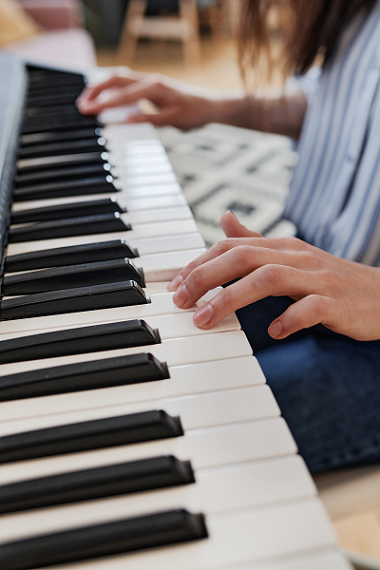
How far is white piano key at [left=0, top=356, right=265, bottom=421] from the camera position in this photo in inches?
16.8

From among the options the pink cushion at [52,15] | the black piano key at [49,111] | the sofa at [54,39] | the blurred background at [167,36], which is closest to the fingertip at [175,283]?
the black piano key at [49,111]

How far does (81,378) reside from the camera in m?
0.45

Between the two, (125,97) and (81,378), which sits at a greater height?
(125,97)

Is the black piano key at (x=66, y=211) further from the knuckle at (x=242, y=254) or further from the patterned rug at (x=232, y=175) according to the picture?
the patterned rug at (x=232, y=175)

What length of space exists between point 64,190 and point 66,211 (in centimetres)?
7

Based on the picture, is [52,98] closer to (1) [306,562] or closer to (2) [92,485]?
(2) [92,485]

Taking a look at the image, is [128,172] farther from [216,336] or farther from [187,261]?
[216,336]

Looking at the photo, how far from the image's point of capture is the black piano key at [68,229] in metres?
0.65

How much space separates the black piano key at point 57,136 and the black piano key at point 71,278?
42cm

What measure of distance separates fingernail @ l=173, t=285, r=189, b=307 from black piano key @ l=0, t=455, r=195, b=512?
190 millimetres

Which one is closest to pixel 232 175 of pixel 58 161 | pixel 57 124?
pixel 57 124

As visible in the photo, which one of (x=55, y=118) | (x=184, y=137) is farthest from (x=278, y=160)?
(x=55, y=118)

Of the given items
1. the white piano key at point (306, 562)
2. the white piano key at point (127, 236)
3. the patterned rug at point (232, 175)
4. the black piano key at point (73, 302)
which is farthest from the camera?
the patterned rug at point (232, 175)

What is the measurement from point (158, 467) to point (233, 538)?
0.26ft
